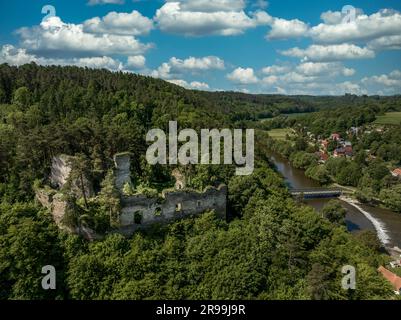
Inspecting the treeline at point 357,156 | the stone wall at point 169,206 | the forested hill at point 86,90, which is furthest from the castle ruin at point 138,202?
the treeline at point 357,156

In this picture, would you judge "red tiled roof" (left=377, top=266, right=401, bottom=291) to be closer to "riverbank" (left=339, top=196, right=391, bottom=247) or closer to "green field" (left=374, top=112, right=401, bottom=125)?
"riverbank" (left=339, top=196, right=391, bottom=247)

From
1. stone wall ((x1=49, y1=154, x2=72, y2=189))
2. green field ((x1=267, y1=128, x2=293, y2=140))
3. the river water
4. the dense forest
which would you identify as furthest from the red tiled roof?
green field ((x1=267, y1=128, x2=293, y2=140))

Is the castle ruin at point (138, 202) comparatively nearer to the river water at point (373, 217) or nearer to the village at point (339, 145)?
the river water at point (373, 217)

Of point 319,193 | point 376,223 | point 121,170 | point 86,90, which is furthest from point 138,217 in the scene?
point 319,193

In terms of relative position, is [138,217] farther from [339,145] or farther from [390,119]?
[390,119]

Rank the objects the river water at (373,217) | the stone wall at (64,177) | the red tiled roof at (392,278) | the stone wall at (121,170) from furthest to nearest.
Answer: the river water at (373,217), the red tiled roof at (392,278), the stone wall at (121,170), the stone wall at (64,177)

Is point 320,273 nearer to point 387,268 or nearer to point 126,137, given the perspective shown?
point 387,268
